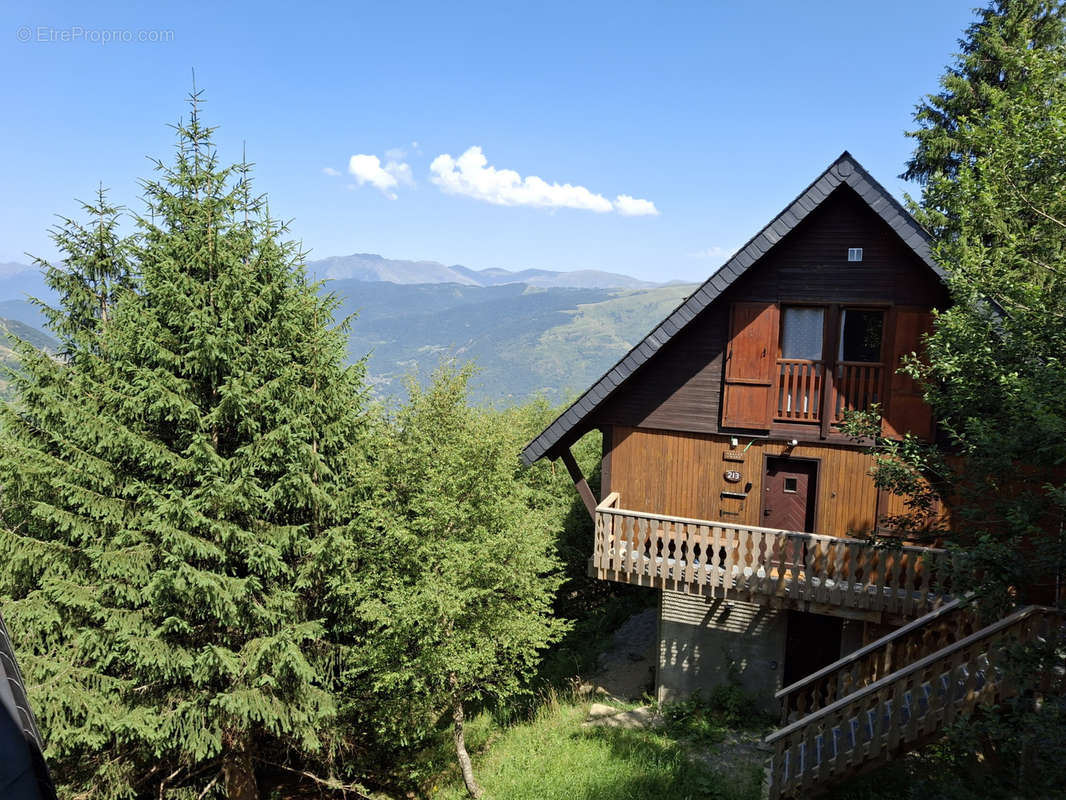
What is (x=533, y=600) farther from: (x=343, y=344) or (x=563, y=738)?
(x=343, y=344)

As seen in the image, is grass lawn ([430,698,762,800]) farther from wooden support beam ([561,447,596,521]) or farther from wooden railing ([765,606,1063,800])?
wooden support beam ([561,447,596,521])

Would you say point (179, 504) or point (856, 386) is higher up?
point (856, 386)

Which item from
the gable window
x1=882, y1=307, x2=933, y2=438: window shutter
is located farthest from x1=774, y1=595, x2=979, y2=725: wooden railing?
the gable window

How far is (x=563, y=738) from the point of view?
1251cm

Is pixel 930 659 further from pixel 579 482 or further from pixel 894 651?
pixel 579 482

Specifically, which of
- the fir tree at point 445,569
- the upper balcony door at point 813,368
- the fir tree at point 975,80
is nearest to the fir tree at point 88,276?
the fir tree at point 445,569

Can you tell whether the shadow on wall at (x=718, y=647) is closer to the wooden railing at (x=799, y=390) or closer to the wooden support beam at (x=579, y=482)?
the wooden support beam at (x=579, y=482)

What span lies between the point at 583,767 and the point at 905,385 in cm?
905

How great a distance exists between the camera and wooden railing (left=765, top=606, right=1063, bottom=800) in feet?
26.3

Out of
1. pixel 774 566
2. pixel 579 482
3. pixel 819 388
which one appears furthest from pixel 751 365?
pixel 579 482

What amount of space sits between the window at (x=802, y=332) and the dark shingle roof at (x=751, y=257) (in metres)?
1.58

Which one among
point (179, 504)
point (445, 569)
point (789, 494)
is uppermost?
point (789, 494)

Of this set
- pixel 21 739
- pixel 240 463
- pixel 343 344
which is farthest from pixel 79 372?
pixel 21 739

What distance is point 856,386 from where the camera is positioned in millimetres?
11883
